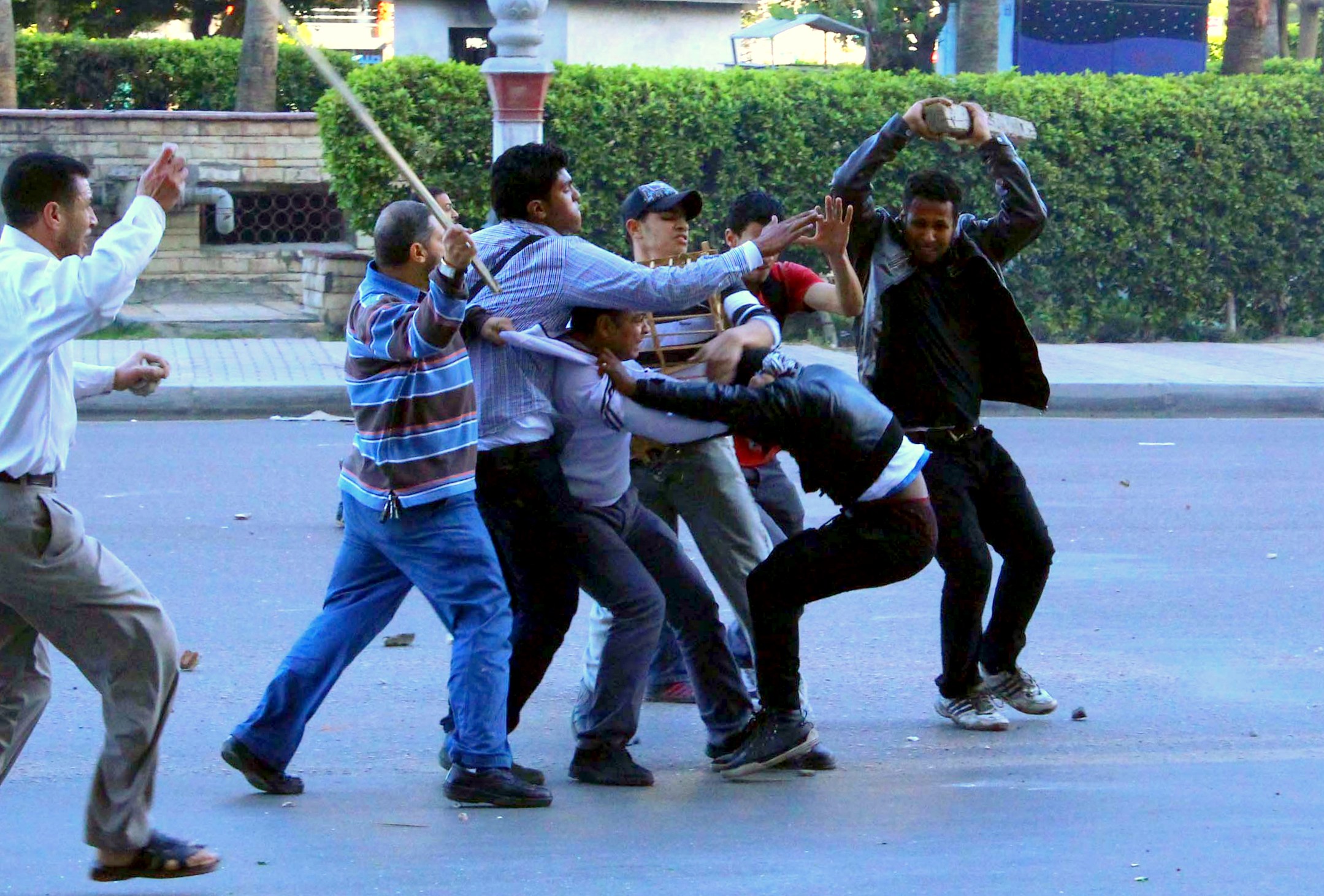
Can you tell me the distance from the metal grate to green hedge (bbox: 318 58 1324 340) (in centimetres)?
326

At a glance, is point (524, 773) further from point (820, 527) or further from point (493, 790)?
point (820, 527)

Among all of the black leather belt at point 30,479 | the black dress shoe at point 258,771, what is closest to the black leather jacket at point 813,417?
the black dress shoe at point 258,771

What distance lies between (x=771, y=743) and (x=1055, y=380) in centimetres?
887

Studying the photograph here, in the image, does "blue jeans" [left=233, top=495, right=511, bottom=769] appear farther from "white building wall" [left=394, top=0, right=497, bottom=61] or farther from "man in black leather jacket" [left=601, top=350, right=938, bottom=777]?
"white building wall" [left=394, top=0, right=497, bottom=61]

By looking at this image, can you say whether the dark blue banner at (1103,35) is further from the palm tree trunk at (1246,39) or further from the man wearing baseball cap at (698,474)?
the man wearing baseball cap at (698,474)

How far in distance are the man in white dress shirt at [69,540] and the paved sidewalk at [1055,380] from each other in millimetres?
8429

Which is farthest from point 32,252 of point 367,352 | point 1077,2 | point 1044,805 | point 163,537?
point 1077,2

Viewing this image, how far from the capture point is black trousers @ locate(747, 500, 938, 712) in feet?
16.3

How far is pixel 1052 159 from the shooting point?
15.5 metres

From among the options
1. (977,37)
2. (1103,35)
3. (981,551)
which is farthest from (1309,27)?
(981,551)

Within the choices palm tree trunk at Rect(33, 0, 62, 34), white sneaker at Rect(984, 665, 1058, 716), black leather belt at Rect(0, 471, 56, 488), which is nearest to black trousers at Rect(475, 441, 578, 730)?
black leather belt at Rect(0, 471, 56, 488)

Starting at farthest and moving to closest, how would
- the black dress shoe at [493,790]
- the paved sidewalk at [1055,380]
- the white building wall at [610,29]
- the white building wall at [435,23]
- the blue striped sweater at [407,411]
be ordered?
1. the white building wall at [435,23]
2. the white building wall at [610,29]
3. the paved sidewalk at [1055,380]
4. the black dress shoe at [493,790]
5. the blue striped sweater at [407,411]

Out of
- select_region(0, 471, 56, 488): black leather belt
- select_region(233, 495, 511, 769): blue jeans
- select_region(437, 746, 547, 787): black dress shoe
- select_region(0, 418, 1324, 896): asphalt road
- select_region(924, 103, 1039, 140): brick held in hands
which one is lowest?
select_region(0, 418, 1324, 896): asphalt road

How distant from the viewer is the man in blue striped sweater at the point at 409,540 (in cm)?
450
